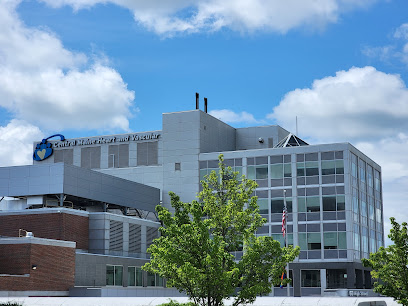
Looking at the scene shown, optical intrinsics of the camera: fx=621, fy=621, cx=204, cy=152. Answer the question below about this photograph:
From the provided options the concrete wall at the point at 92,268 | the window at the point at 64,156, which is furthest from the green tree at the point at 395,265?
the window at the point at 64,156

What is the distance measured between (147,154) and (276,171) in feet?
75.2

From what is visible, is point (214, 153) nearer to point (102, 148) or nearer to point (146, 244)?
point (146, 244)

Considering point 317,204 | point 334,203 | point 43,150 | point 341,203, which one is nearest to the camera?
point 341,203

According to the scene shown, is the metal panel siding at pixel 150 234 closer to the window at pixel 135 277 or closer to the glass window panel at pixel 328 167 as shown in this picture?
the window at pixel 135 277

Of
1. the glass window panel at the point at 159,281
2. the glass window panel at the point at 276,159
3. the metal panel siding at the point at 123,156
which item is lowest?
the glass window panel at the point at 159,281

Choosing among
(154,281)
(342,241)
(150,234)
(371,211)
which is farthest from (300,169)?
(154,281)

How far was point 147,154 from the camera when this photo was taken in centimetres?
9631

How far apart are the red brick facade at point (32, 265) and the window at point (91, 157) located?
46557 mm

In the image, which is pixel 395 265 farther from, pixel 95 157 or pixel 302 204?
pixel 95 157

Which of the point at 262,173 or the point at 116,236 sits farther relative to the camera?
the point at 262,173

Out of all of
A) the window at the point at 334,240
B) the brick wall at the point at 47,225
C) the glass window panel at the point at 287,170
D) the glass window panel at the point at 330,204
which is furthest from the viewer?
the glass window panel at the point at 287,170

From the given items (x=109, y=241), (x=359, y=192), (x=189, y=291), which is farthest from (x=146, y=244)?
(x=189, y=291)

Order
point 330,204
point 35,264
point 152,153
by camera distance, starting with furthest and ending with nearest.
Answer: point 152,153, point 330,204, point 35,264

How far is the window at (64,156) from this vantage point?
103m
